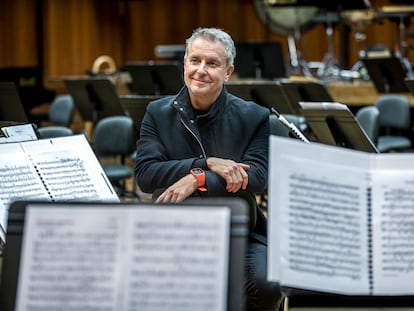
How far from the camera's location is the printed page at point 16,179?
2.97 m

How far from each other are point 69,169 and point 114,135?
373 centimetres

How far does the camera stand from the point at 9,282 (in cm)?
201

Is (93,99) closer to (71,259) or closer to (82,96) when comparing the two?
(82,96)

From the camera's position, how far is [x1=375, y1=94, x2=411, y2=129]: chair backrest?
7.68 metres

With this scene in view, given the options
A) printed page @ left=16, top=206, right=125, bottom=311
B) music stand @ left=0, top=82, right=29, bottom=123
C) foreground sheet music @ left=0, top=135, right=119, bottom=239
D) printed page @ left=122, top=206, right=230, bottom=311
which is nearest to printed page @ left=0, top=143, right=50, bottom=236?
foreground sheet music @ left=0, top=135, right=119, bottom=239

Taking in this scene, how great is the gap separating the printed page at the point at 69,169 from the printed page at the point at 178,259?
4.17ft

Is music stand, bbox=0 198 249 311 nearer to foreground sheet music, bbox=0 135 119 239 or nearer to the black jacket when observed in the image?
foreground sheet music, bbox=0 135 119 239

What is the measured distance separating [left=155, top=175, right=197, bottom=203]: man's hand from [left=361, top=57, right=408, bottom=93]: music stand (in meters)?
5.39

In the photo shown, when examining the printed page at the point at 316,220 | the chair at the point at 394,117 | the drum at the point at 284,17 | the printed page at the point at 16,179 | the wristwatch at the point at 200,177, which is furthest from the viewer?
the drum at the point at 284,17

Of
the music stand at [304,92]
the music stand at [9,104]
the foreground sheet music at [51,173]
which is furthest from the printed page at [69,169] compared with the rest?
the music stand at [304,92]

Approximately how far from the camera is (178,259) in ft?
5.95

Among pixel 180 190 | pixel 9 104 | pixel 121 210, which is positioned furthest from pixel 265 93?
pixel 121 210

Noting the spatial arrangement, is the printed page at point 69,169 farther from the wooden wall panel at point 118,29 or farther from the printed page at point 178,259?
the wooden wall panel at point 118,29

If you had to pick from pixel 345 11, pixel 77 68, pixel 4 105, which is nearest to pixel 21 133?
pixel 4 105
